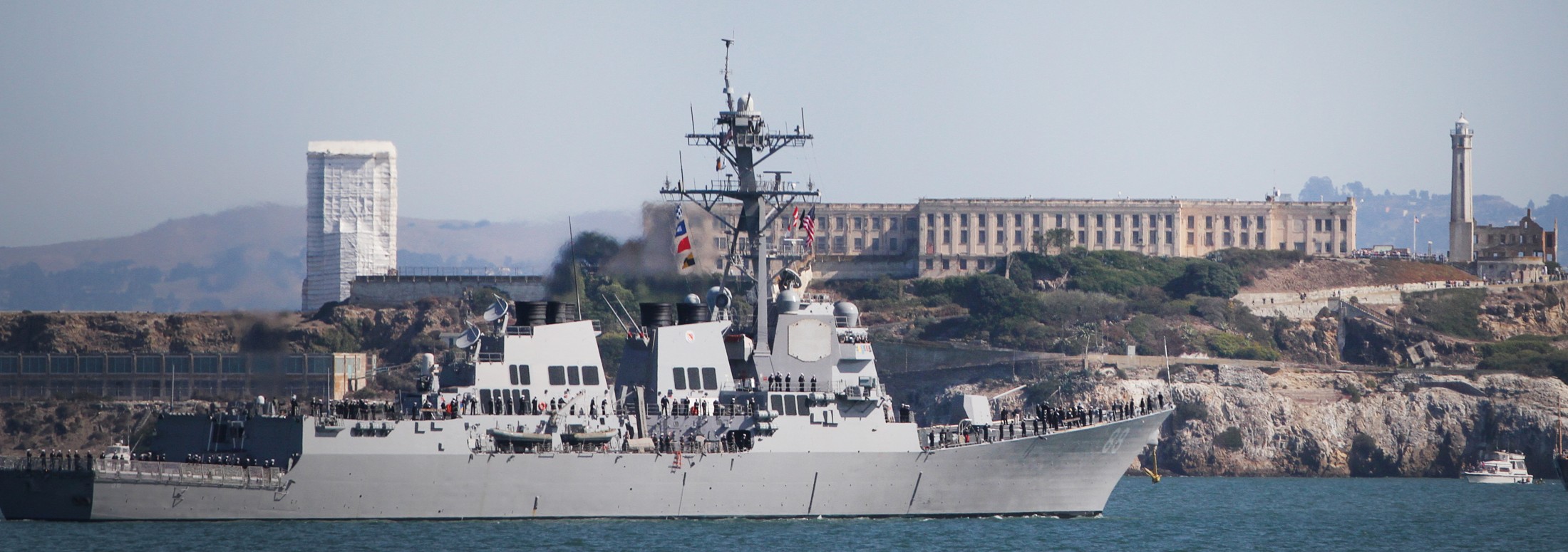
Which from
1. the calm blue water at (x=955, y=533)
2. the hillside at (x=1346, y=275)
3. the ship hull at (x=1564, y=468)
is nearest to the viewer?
the calm blue water at (x=955, y=533)

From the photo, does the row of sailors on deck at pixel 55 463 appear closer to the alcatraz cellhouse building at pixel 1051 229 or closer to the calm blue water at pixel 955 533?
the calm blue water at pixel 955 533

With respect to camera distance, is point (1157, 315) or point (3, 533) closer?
point (3, 533)

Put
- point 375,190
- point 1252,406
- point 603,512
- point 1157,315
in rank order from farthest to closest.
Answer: point 1157,315, point 375,190, point 1252,406, point 603,512

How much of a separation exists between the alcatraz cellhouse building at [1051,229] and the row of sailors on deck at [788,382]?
222 feet

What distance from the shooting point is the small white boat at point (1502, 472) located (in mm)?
67500

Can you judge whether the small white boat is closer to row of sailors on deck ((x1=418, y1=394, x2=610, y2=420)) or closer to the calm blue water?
the calm blue water

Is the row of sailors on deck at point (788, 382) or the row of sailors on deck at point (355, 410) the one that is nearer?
the row of sailors on deck at point (355, 410)

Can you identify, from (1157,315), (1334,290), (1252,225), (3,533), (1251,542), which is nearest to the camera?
(3,533)

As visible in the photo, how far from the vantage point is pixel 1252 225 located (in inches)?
4491

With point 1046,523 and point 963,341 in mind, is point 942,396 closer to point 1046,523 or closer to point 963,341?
point 963,341

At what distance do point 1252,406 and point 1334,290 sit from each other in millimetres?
27191

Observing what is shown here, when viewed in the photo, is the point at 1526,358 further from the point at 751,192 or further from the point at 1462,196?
the point at 751,192

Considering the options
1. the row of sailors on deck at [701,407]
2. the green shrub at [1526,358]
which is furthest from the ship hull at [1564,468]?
the row of sailors on deck at [701,407]

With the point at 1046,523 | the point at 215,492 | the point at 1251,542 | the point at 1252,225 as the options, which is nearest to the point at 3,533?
the point at 215,492
